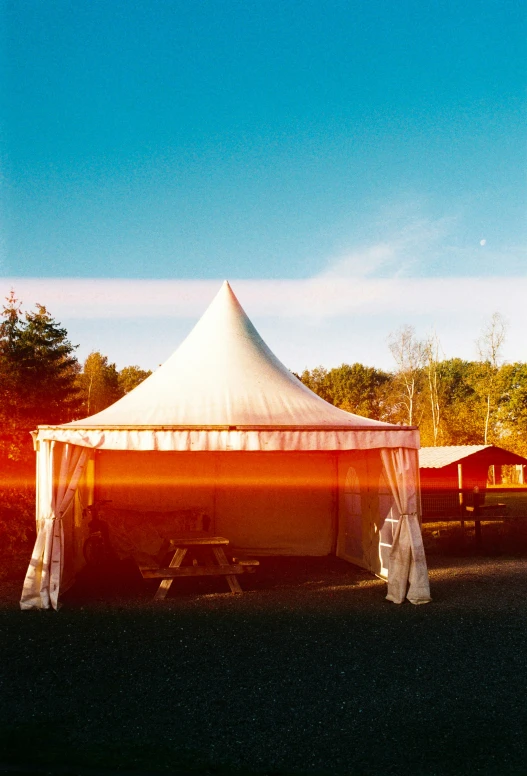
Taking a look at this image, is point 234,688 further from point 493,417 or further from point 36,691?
point 493,417

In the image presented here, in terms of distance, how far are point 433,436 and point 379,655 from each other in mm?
28921

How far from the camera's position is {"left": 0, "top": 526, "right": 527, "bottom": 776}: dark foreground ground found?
3098 mm

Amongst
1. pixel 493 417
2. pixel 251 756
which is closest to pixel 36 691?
pixel 251 756

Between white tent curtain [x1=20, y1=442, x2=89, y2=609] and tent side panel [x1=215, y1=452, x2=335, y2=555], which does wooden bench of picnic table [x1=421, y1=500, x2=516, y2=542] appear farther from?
white tent curtain [x1=20, y1=442, x2=89, y2=609]

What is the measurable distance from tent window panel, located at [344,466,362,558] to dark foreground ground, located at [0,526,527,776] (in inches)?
86.2

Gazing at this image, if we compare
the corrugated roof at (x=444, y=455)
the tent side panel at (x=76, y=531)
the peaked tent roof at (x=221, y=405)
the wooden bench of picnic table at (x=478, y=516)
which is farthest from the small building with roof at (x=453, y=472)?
the tent side panel at (x=76, y=531)

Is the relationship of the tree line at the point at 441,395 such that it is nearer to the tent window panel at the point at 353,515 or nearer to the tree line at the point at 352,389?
the tree line at the point at 352,389

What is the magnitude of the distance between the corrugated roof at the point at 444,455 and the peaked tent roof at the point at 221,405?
11.0m

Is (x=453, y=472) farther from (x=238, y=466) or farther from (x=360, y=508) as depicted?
(x=360, y=508)

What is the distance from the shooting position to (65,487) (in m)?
6.79

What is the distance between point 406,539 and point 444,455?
1441 cm

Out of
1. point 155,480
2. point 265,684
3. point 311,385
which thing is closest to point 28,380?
point 155,480

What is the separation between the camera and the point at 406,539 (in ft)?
22.2

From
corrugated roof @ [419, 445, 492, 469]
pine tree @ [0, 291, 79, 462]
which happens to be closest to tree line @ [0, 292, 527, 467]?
pine tree @ [0, 291, 79, 462]
